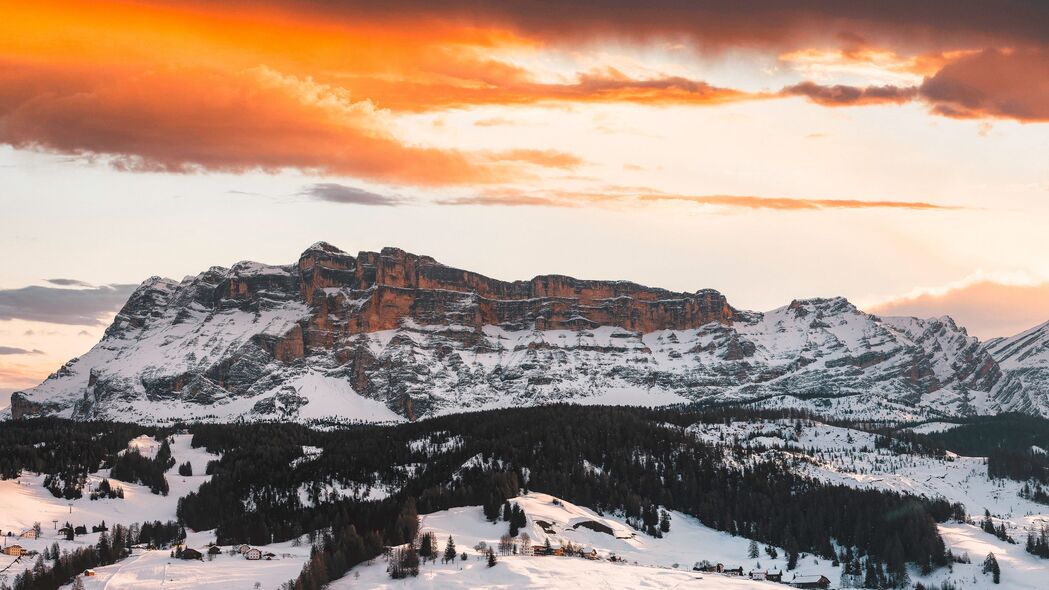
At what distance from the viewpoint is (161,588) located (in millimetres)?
184625

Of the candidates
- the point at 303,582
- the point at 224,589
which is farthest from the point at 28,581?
the point at 303,582

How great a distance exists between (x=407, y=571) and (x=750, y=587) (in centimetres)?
5144

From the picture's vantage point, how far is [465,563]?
19212 centimetres

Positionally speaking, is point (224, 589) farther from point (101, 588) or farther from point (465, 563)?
point (465, 563)

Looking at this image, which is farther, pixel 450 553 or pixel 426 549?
pixel 450 553

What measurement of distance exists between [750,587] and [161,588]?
8699 cm

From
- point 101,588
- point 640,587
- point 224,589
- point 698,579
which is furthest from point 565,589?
point 101,588

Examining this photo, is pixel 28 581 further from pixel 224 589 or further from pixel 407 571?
pixel 407 571

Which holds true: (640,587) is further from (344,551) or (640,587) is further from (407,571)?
(344,551)

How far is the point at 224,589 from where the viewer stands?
601ft

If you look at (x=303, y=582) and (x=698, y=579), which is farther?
(x=698, y=579)

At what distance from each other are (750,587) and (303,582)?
217ft

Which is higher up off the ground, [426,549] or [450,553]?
[426,549]

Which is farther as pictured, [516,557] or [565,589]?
[516,557]
